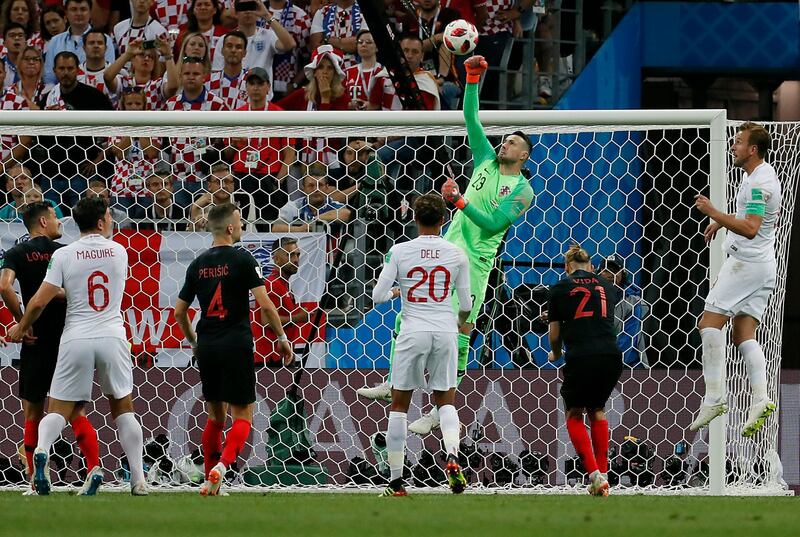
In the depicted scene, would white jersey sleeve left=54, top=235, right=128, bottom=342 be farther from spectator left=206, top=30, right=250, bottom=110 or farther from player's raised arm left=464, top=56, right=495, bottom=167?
spectator left=206, top=30, right=250, bottom=110

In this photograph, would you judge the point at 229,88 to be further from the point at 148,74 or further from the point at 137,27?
the point at 137,27

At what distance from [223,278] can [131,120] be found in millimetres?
2387

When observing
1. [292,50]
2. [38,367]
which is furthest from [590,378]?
[292,50]

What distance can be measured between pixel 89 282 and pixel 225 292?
0.85 meters

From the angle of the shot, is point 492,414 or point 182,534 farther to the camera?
point 492,414

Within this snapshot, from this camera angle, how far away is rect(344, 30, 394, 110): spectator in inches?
571

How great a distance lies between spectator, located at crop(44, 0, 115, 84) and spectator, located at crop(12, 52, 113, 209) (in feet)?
0.76

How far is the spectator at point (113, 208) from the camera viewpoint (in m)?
11.8

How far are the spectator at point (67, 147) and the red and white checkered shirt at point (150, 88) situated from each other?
0.98 ft

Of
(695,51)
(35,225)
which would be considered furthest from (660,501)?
(695,51)

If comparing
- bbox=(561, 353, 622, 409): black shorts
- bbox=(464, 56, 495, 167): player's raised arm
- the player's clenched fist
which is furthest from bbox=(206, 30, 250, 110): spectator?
bbox=(561, 353, 622, 409): black shorts

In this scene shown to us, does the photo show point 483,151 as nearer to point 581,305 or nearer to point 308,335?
point 581,305

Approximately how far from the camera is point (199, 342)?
907 centimetres

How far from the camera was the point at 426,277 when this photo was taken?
8961 mm
